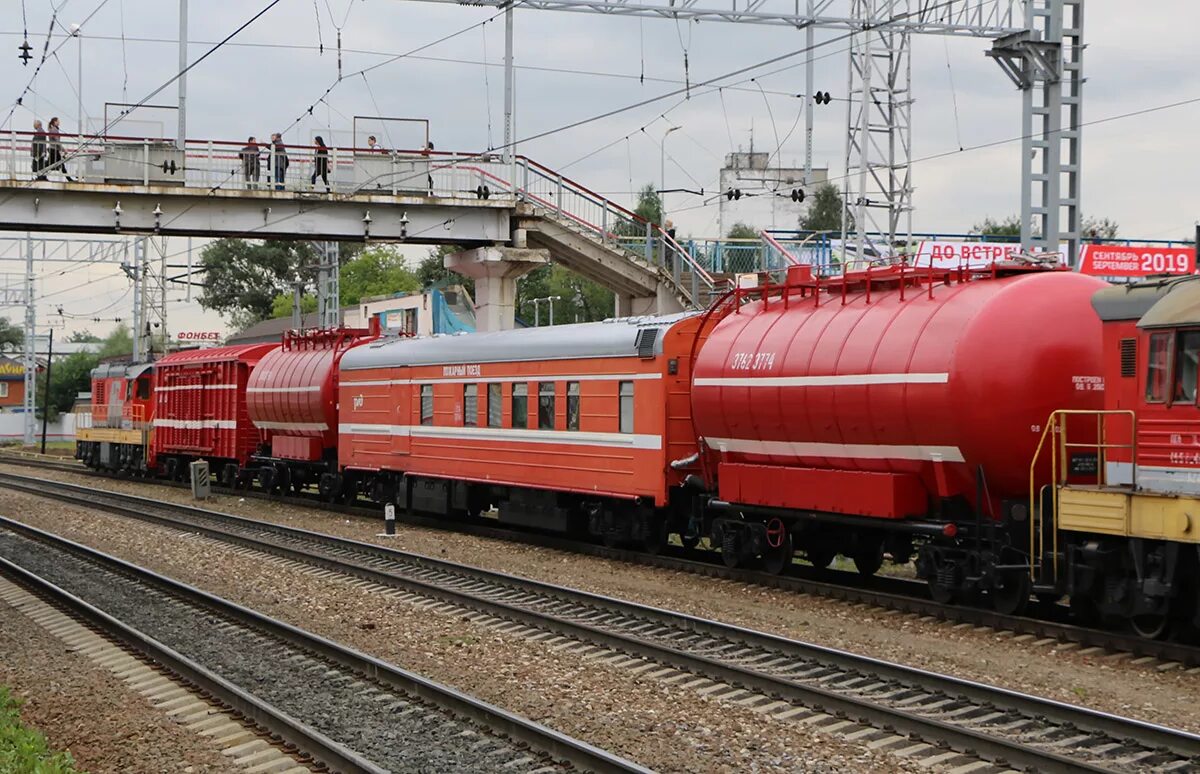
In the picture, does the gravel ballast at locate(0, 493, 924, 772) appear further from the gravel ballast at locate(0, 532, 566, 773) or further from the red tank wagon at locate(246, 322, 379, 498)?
the red tank wagon at locate(246, 322, 379, 498)

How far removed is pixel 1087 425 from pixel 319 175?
24.6 meters

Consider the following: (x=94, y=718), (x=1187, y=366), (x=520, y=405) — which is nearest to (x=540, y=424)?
(x=520, y=405)

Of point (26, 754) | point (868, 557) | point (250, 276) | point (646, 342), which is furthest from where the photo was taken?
point (250, 276)

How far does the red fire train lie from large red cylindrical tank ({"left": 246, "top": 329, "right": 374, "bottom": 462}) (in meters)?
5.66

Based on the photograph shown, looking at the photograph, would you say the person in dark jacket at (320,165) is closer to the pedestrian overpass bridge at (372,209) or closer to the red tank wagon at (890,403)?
the pedestrian overpass bridge at (372,209)

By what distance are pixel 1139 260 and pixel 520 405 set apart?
19.3 meters

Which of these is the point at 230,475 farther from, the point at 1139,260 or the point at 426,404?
the point at 1139,260

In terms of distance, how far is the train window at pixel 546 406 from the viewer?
22.7 meters

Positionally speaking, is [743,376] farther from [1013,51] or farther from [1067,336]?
[1013,51]

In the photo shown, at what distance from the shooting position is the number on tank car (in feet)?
57.3

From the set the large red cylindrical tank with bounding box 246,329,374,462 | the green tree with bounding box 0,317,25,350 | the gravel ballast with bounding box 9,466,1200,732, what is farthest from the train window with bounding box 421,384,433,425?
the green tree with bounding box 0,317,25,350

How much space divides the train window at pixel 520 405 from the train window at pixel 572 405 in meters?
1.34

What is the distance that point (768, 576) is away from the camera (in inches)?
708

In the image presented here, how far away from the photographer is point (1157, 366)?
1305cm
